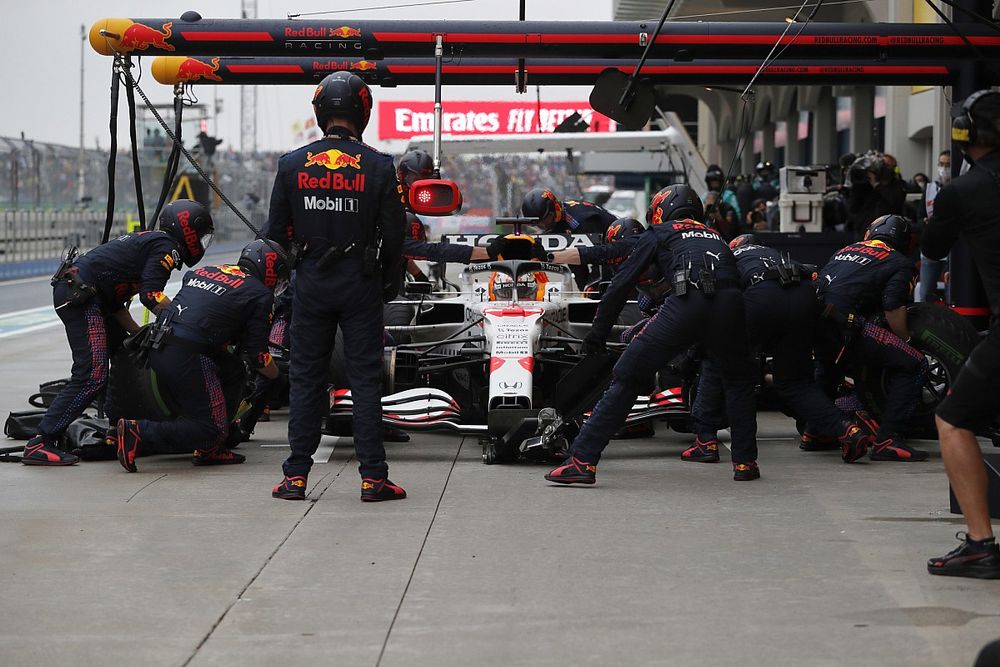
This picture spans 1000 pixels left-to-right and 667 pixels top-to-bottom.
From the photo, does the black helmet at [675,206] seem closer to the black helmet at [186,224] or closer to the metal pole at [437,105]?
the metal pole at [437,105]

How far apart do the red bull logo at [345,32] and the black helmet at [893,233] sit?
397 centimetres

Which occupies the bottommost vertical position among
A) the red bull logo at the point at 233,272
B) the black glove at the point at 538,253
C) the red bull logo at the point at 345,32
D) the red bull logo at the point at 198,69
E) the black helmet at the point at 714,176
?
the red bull logo at the point at 233,272

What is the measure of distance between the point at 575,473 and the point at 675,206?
1.67 m

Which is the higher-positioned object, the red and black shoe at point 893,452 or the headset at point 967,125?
the headset at point 967,125

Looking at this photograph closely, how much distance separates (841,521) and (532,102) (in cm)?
2166

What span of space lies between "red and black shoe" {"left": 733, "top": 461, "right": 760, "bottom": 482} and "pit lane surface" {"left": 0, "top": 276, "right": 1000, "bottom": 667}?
0.08 meters

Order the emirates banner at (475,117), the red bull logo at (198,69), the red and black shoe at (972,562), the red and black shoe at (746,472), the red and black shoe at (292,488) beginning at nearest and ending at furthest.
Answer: the red and black shoe at (972,562) < the red and black shoe at (292,488) < the red and black shoe at (746,472) < the red bull logo at (198,69) < the emirates banner at (475,117)

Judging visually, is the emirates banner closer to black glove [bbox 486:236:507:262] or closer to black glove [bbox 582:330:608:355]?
black glove [bbox 486:236:507:262]

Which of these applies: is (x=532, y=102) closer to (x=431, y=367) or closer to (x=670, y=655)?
(x=431, y=367)

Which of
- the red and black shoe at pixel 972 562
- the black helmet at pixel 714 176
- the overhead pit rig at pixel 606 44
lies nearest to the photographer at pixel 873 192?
the overhead pit rig at pixel 606 44

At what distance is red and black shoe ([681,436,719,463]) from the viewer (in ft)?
28.5

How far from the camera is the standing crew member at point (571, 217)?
1172 centimetres

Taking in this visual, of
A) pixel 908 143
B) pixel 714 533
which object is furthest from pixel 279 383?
pixel 908 143

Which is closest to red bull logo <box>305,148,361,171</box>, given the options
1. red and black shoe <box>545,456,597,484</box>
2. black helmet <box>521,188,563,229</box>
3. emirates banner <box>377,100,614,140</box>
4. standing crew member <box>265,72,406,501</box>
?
standing crew member <box>265,72,406,501</box>
